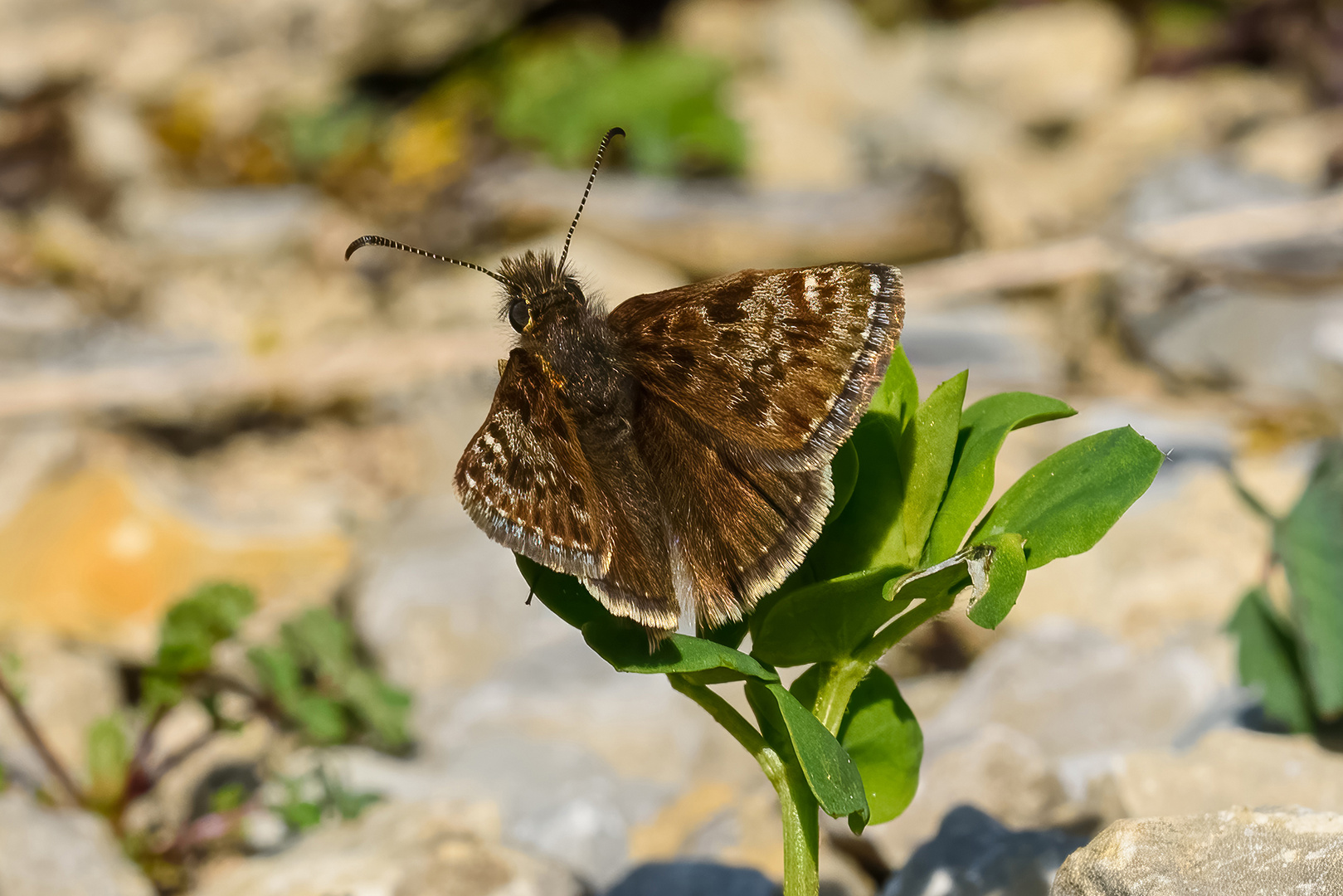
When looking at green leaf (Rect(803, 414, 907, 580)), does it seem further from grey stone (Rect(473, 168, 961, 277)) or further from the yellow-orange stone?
grey stone (Rect(473, 168, 961, 277))

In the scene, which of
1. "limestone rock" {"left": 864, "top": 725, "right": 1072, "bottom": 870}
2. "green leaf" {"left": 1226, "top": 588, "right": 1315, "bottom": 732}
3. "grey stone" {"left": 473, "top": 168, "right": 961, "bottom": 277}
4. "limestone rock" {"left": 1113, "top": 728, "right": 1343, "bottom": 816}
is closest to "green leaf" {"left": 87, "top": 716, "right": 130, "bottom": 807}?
"limestone rock" {"left": 864, "top": 725, "right": 1072, "bottom": 870}

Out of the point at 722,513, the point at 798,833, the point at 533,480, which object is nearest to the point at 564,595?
the point at 533,480

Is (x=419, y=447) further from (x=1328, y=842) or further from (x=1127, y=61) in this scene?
(x=1127, y=61)

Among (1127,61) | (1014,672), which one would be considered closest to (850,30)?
(1127,61)

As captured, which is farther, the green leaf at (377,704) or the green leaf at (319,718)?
the green leaf at (377,704)

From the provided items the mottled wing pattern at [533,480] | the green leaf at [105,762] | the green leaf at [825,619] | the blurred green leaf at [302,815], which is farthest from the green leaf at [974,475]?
the green leaf at [105,762]

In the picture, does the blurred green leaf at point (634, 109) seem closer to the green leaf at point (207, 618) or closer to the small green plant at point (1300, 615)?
the green leaf at point (207, 618)
